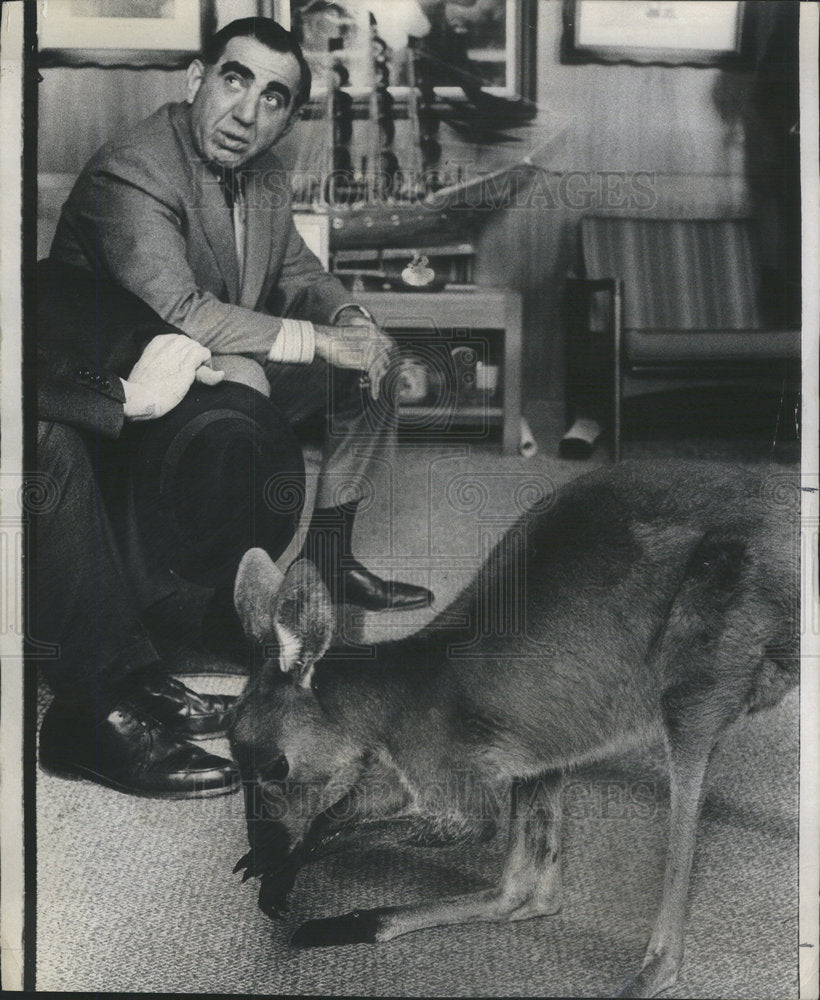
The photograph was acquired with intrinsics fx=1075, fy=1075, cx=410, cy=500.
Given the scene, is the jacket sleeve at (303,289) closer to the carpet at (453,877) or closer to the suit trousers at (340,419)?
the suit trousers at (340,419)

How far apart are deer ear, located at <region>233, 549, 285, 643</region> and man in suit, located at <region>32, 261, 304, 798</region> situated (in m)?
0.03

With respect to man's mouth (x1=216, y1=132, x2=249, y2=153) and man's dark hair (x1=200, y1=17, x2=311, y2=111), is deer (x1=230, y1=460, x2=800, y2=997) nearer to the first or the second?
man's mouth (x1=216, y1=132, x2=249, y2=153)

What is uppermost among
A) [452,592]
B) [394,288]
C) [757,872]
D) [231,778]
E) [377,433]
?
[394,288]

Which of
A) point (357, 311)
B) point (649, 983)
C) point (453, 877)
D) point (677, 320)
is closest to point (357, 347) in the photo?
point (357, 311)

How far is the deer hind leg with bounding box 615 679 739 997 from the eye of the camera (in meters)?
2.52

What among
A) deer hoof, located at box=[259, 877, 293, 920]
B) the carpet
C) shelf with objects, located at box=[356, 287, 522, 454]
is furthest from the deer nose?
shelf with objects, located at box=[356, 287, 522, 454]

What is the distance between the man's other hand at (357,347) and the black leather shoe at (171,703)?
33.9 inches

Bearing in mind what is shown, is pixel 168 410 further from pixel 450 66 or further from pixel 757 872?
pixel 757 872

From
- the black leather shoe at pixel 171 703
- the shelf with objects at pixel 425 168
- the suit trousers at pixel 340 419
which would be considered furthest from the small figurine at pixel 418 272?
the black leather shoe at pixel 171 703

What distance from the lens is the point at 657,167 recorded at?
8.57 feet

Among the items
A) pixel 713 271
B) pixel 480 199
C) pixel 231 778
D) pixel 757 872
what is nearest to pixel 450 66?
pixel 480 199

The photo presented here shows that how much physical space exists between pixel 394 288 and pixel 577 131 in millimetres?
581

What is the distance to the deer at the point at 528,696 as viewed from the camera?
2.52 meters

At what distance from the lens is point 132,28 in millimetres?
2607
